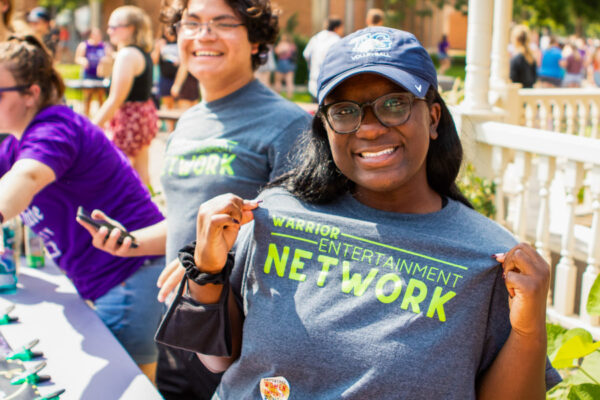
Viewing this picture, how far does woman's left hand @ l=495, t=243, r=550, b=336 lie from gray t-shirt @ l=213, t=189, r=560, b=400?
0.27 feet

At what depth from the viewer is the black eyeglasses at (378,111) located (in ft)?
4.82

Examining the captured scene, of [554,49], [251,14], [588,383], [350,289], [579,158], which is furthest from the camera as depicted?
[554,49]

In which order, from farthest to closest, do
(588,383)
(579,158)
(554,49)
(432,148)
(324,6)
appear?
1. (324,6)
2. (554,49)
3. (579,158)
4. (588,383)
5. (432,148)

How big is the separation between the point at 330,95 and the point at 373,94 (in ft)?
0.36

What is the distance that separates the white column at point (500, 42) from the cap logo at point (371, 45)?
393 cm

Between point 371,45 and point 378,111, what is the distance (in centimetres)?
16

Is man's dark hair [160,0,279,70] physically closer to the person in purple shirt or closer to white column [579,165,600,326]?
the person in purple shirt

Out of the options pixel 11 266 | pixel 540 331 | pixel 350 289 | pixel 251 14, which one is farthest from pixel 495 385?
pixel 11 266

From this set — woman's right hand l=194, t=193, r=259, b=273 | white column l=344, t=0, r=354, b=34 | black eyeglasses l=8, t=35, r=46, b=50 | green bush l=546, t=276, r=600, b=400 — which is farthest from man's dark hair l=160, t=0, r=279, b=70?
white column l=344, t=0, r=354, b=34

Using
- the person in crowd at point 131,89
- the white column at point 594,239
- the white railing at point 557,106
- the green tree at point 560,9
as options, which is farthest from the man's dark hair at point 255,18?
the green tree at point 560,9

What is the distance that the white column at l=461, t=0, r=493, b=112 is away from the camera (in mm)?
4156

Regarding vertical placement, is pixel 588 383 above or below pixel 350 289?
below

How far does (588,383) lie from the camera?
1862mm

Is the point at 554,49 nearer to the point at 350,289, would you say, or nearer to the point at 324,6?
the point at 350,289
